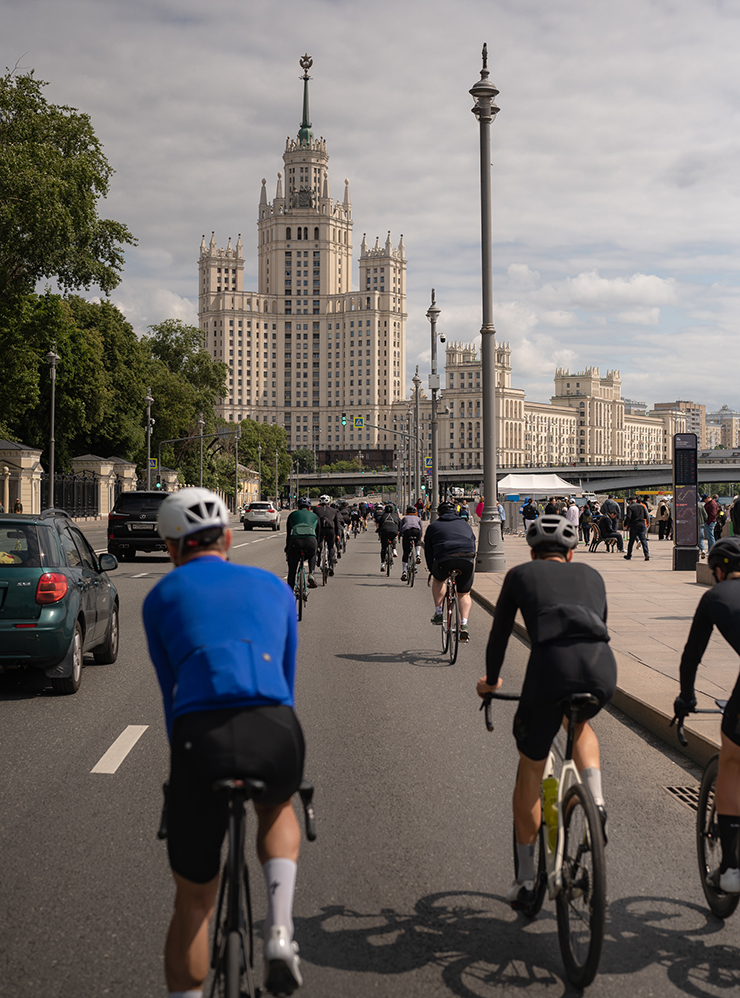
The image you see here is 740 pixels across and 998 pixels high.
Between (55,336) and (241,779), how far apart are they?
3651 cm

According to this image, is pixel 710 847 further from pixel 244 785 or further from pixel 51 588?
pixel 51 588

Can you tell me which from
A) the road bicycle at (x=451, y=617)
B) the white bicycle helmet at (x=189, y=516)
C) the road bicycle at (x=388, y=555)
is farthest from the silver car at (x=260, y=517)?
the white bicycle helmet at (x=189, y=516)

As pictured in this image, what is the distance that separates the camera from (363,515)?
6400 cm

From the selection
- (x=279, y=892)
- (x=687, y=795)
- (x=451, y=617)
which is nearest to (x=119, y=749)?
(x=687, y=795)

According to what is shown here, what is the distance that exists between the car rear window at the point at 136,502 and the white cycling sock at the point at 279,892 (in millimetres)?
25811

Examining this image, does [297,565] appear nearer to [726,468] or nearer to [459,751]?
[459,751]

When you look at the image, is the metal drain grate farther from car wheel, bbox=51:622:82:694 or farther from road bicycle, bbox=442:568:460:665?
car wheel, bbox=51:622:82:694

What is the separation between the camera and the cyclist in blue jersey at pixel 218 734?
112 inches

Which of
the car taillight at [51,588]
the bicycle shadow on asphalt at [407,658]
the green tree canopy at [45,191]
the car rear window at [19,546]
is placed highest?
the green tree canopy at [45,191]

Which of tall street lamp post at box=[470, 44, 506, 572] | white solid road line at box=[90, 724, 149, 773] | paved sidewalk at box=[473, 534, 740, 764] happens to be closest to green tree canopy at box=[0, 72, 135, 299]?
tall street lamp post at box=[470, 44, 506, 572]

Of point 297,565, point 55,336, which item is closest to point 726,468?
point 55,336

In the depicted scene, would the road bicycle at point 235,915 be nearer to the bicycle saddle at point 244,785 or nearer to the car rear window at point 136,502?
the bicycle saddle at point 244,785

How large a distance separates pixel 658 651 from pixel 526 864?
24.8ft

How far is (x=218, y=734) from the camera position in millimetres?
2855
